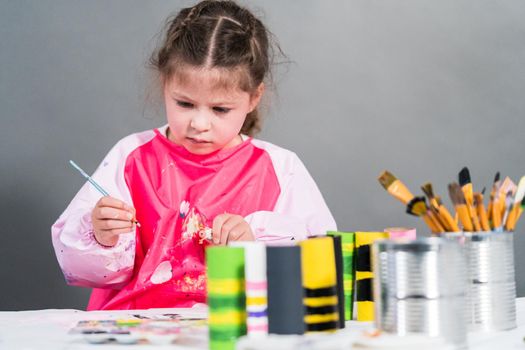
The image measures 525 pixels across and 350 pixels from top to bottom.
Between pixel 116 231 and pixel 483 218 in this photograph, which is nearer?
pixel 483 218

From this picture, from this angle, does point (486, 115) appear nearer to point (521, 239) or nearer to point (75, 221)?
point (521, 239)

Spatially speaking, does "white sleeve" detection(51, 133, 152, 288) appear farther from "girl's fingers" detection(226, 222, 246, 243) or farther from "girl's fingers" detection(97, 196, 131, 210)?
"girl's fingers" detection(226, 222, 246, 243)

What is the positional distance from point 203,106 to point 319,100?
707 millimetres

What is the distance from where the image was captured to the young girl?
4.58ft

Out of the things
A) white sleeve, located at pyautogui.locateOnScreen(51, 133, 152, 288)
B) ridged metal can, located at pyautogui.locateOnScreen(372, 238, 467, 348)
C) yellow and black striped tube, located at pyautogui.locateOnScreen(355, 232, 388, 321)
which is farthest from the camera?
white sleeve, located at pyautogui.locateOnScreen(51, 133, 152, 288)

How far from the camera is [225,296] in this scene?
2.48 feet

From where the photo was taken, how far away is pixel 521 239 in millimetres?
2139

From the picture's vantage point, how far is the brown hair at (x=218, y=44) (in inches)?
56.4

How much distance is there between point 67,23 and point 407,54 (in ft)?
2.86

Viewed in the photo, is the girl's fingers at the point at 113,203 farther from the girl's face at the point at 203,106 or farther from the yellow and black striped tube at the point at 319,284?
the yellow and black striped tube at the point at 319,284

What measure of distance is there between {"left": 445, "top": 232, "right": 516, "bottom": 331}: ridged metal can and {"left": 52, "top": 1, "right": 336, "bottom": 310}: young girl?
507 mm

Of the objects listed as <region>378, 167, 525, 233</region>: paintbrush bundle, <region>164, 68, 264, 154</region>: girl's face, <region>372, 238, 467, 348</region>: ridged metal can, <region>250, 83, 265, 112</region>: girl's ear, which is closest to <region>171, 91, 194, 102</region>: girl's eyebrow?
<region>164, 68, 264, 154</region>: girl's face

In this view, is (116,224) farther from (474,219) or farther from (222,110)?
(474,219)

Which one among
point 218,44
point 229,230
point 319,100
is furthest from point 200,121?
point 319,100
